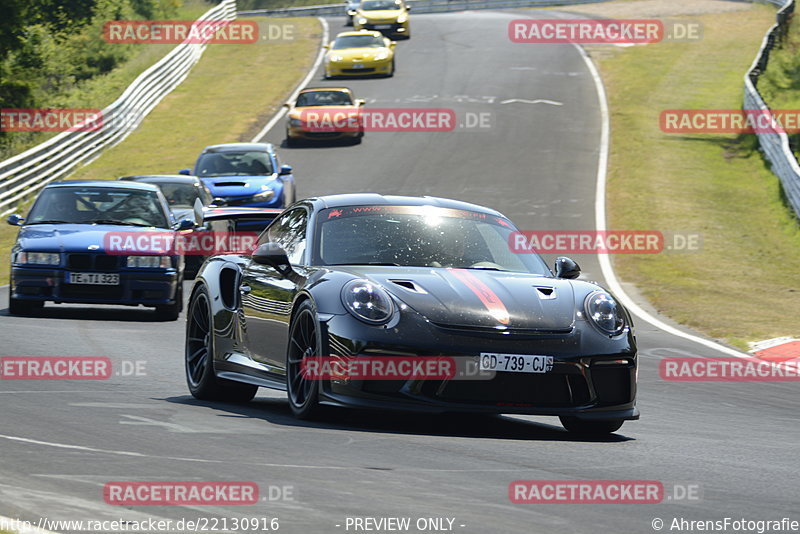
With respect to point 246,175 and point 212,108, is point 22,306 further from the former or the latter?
point 212,108

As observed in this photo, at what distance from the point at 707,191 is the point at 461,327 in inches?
932

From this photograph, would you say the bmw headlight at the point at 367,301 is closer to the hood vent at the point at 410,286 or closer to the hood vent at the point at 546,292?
the hood vent at the point at 410,286

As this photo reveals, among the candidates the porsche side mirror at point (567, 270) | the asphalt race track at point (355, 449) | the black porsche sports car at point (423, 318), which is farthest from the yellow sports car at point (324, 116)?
the porsche side mirror at point (567, 270)

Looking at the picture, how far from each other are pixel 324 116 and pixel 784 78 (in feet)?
47.1

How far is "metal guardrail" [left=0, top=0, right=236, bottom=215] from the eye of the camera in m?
29.2

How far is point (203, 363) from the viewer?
405 inches

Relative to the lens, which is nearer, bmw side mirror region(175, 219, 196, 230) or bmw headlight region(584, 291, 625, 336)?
bmw headlight region(584, 291, 625, 336)

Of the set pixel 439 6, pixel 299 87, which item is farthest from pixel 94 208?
pixel 439 6

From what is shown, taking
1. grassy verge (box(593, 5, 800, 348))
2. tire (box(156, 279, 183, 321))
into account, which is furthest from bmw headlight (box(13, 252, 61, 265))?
grassy verge (box(593, 5, 800, 348))

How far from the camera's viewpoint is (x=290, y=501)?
6.00m

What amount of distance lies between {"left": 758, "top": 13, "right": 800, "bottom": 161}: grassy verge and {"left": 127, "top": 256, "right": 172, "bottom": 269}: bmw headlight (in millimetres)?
21104

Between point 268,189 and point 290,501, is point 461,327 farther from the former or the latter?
point 268,189

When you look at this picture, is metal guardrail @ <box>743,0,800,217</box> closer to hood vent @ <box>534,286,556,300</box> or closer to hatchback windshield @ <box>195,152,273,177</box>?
hatchback windshield @ <box>195,152,273,177</box>

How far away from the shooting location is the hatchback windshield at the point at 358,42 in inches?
1859
